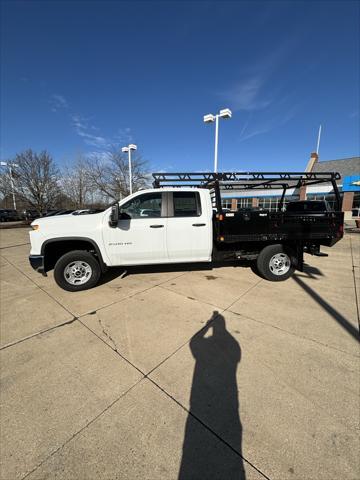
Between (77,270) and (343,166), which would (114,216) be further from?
(343,166)

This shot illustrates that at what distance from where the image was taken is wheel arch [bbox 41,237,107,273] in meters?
4.27

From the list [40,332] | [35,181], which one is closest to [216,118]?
[40,332]

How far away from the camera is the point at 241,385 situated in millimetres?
2191

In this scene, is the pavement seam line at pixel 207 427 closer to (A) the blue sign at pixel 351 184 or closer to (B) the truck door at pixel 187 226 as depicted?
(B) the truck door at pixel 187 226

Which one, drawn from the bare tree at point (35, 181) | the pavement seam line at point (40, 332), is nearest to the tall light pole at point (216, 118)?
the pavement seam line at point (40, 332)

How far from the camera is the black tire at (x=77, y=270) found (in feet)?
14.3

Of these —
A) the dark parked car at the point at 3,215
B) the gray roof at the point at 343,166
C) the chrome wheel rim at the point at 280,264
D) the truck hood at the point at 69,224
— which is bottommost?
the chrome wheel rim at the point at 280,264

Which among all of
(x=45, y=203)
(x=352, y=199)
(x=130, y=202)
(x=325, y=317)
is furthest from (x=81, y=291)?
(x=352, y=199)

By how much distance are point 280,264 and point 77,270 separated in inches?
178

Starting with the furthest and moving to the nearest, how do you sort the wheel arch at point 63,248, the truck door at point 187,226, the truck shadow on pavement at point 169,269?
the truck shadow on pavement at point 169,269 → the truck door at point 187,226 → the wheel arch at point 63,248

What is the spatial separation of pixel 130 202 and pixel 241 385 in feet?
11.9

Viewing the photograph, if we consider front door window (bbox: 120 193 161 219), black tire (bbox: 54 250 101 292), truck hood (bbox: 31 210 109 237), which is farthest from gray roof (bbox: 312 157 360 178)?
black tire (bbox: 54 250 101 292)

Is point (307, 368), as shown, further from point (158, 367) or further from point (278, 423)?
point (158, 367)

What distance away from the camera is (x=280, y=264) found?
507 centimetres
